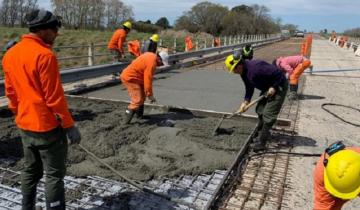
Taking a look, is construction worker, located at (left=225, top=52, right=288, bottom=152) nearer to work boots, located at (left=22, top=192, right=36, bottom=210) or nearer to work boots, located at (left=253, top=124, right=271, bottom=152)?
work boots, located at (left=253, top=124, right=271, bottom=152)

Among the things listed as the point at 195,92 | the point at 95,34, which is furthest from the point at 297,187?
the point at 95,34

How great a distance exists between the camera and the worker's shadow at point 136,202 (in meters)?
3.89

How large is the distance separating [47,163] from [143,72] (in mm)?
3423

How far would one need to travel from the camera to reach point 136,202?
3986 mm

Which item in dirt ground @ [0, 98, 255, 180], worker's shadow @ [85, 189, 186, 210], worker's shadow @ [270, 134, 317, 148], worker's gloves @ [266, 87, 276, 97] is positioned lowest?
worker's shadow @ [85, 189, 186, 210]

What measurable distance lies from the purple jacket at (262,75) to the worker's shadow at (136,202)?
Answer: 7.74ft

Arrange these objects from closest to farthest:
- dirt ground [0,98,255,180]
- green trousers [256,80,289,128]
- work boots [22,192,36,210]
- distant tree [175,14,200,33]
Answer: work boots [22,192,36,210] < dirt ground [0,98,255,180] < green trousers [256,80,289,128] < distant tree [175,14,200,33]

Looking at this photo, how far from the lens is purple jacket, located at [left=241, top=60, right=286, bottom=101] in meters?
5.55

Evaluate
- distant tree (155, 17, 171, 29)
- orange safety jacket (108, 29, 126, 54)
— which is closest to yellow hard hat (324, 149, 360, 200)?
orange safety jacket (108, 29, 126, 54)

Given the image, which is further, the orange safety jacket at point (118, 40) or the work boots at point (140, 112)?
the orange safety jacket at point (118, 40)

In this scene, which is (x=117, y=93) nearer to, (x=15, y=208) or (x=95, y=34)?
(x=15, y=208)

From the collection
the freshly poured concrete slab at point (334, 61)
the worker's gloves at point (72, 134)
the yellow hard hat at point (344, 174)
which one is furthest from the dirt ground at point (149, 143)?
the freshly poured concrete slab at point (334, 61)

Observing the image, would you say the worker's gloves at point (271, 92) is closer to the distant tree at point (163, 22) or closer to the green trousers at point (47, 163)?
the green trousers at point (47, 163)

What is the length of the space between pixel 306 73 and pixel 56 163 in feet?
42.7
